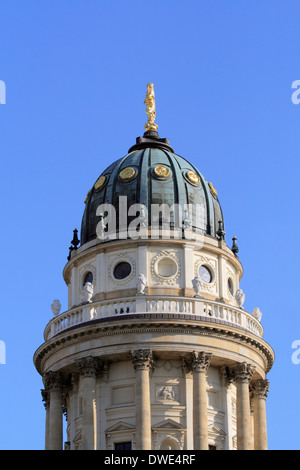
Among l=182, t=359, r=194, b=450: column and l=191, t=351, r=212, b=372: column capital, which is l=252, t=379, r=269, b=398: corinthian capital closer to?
l=191, t=351, r=212, b=372: column capital

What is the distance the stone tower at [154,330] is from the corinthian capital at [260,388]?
95mm

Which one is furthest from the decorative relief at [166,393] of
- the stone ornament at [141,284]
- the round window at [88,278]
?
the round window at [88,278]

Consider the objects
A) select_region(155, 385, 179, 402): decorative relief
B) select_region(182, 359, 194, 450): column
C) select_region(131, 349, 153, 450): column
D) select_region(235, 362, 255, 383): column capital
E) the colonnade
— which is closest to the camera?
select_region(131, 349, 153, 450): column

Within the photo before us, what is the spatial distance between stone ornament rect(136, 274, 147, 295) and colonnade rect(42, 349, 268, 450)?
3.71 m

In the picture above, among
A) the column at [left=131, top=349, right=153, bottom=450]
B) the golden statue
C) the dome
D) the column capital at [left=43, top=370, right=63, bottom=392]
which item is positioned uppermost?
the golden statue

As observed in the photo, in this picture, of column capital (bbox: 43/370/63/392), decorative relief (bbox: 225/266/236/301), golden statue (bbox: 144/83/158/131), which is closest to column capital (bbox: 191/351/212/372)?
decorative relief (bbox: 225/266/236/301)

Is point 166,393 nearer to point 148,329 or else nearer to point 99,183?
point 148,329

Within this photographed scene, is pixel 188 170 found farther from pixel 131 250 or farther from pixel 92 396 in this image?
pixel 92 396

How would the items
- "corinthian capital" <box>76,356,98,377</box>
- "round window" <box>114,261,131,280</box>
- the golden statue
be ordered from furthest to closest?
1. the golden statue
2. "round window" <box>114,261,131,280</box>
3. "corinthian capital" <box>76,356,98,377</box>

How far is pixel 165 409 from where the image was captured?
7594cm

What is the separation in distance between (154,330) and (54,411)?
781cm

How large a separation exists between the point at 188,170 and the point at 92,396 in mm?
15684

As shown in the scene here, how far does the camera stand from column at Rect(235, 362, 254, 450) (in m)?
76.8

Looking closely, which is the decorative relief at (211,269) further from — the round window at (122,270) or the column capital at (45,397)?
the column capital at (45,397)
